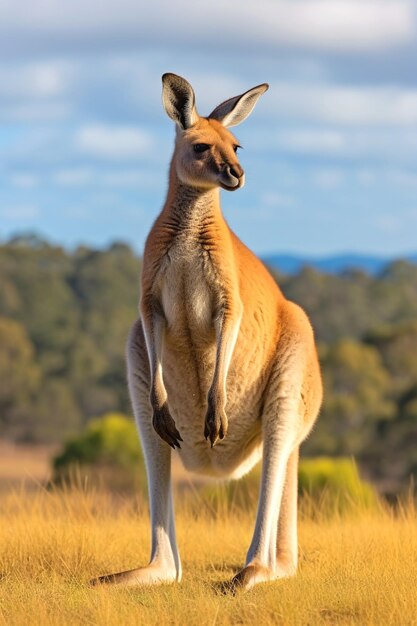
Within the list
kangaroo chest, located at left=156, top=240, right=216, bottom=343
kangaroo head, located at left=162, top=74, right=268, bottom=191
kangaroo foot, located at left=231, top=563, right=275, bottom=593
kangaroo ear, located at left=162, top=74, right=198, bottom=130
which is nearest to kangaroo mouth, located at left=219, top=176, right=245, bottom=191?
kangaroo head, located at left=162, top=74, right=268, bottom=191

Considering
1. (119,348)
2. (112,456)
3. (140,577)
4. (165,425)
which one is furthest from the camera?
(119,348)

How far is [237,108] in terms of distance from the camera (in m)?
5.47

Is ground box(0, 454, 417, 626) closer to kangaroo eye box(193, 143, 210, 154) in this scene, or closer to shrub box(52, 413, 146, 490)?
kangaroo eye box(193, 143, 210, 154)

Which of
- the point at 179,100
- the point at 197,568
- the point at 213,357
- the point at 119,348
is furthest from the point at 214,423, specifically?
the point at 119,348

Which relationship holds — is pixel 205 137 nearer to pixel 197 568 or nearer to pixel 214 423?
pixel 214 423

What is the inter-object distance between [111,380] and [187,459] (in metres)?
39.0

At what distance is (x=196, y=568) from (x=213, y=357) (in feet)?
4.64

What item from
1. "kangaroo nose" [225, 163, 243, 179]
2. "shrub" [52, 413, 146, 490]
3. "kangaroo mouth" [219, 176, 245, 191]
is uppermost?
"kangaroo nose" [225, 163, 243, 179]

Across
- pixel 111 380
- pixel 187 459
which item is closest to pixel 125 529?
pixel 187 459

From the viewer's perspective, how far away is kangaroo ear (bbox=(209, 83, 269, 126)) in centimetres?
545

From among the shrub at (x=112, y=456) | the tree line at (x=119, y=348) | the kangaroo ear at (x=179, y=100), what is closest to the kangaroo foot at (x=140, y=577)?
the kangaroo ear at (x=179, y=100)

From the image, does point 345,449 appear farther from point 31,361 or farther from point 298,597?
point 298,597

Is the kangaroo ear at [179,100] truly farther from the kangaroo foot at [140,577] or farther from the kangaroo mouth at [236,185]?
the kangaroo foot at [140,577]

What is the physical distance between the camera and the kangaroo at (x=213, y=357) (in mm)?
5156
